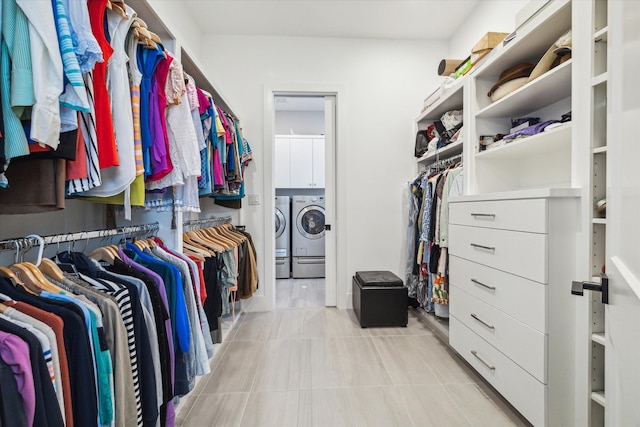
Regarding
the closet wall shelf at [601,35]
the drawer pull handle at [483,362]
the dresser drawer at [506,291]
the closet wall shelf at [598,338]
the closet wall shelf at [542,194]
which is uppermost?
the closet wall shelf at [601,35]

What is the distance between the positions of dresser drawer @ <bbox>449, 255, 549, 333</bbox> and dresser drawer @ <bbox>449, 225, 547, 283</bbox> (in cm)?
3

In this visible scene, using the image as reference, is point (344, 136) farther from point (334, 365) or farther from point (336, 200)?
point (334, 365)

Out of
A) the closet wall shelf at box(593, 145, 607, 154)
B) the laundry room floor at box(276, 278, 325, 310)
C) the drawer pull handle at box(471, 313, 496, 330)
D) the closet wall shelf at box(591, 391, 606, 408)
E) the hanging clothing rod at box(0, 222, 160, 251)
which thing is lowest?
the laundry room floor at box(276, 278, 325, 310)

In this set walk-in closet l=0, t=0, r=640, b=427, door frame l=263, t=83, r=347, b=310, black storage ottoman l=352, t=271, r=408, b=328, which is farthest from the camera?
door frame l=263, t=83, r=347, b=310

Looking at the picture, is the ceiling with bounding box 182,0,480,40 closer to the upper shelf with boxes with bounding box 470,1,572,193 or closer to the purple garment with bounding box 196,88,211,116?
the upper shelf with boxes with bounding box 470,1,572,193

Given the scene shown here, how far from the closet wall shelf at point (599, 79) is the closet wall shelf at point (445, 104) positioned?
3.23 feet

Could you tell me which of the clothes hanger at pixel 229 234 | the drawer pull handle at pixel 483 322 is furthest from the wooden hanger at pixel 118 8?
the drawer pull handle at pixel 483 322

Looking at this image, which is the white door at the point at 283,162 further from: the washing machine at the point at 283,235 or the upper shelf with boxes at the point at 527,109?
the upper shelf with boxes at the point at 527,109

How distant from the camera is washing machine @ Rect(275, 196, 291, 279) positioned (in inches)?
164

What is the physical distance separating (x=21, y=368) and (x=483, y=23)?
3.28 meters

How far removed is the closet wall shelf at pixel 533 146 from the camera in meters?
1.32

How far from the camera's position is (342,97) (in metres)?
2.86

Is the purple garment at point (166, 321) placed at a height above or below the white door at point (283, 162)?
below

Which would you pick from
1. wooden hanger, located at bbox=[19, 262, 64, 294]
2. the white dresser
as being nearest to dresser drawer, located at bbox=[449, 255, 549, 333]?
the white dresser
